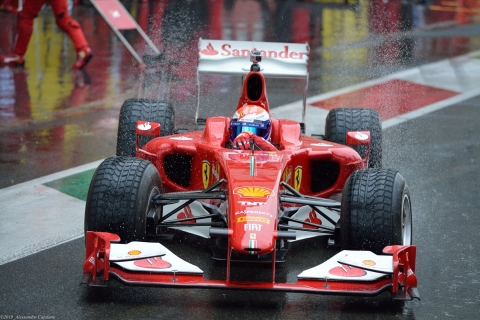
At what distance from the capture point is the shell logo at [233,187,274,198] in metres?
6.84

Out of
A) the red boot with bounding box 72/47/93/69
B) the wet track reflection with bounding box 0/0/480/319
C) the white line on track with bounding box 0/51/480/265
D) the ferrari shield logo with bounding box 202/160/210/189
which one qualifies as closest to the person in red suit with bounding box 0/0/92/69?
the red boot with bounding box 72/47/93/69

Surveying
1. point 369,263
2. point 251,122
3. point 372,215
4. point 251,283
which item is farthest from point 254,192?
point 251,122

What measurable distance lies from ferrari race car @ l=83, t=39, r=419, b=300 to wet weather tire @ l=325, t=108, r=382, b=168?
14 millimetres

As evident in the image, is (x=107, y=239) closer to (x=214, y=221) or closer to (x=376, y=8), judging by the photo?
(x=214, y=221)

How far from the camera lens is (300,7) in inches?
891

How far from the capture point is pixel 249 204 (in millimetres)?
6738

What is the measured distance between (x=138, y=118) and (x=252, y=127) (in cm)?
163

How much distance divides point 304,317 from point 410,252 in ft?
2.87

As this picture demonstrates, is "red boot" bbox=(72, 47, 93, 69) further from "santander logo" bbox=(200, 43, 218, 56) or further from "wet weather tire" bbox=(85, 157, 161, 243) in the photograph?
"wet weather tire" bbox=(85, 157, 161, 243)

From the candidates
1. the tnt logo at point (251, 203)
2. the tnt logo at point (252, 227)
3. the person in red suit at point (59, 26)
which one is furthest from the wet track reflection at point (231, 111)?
the tnt logo at point (251, 203)

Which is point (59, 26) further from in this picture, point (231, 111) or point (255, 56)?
point (255, 56)

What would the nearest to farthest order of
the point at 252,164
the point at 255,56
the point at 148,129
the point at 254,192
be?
the point at 254,192, the point at 252,164, the point at 148,129, the point at 255,56

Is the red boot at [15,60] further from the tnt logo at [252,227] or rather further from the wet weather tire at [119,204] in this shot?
the tnt logo at [252,227]

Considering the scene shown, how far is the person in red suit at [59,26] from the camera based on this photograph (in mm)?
14930
